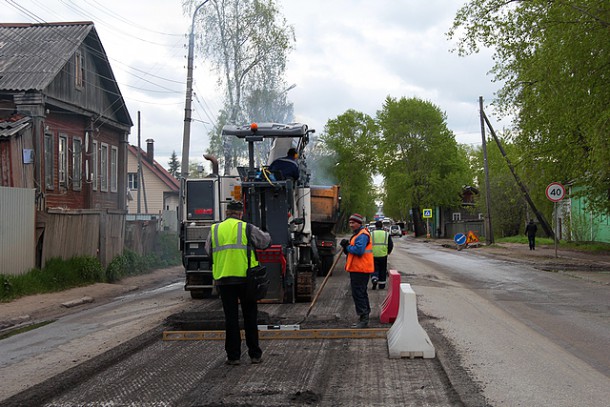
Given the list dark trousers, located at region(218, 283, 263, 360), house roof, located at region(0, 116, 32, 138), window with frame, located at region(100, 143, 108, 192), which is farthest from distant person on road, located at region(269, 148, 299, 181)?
window with frame, located at region(100, 143, 108, 192)

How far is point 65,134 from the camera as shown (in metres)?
25.6

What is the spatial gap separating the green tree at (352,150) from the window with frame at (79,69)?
50.2 m

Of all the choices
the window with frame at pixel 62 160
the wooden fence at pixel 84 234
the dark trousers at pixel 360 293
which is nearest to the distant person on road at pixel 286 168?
the dark trousers at pixel 360 293

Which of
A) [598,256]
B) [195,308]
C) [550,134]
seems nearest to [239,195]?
[195,308]

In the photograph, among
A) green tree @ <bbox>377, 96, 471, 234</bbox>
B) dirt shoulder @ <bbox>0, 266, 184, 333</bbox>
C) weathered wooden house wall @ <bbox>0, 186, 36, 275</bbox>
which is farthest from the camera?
green tree @ <bbox>377, 96, 471, 234</bbox>

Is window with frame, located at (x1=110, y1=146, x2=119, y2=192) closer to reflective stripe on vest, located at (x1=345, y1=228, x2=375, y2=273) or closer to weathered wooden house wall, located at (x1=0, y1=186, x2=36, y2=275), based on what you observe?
weathered wooden house wall, located at (x1=0, y1=186, x2=36, y2=275)

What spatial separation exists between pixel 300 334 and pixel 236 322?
175 centimetres

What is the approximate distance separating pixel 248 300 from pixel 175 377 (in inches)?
47.7

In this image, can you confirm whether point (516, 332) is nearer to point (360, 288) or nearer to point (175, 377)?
point (360, 288)

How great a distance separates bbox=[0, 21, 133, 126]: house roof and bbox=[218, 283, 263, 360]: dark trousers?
16504 millimetres

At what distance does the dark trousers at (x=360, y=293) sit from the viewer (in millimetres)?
10469

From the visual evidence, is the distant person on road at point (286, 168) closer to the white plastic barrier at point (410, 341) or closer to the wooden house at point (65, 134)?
the white plastic barrier at point (410, 341)

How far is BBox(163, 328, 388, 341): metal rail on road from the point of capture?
9461mm

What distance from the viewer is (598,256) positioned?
2873 centimetres
